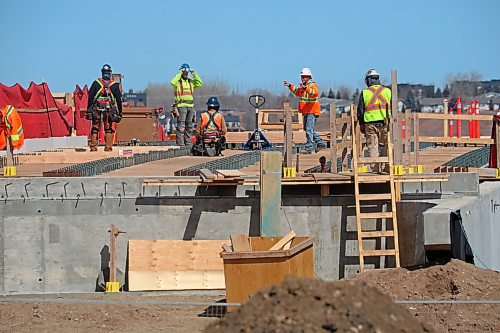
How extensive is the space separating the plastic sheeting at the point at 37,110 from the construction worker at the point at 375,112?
16.9m

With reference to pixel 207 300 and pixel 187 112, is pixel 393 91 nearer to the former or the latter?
pixel 207 300

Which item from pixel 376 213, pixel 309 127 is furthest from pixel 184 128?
pixel 376 213

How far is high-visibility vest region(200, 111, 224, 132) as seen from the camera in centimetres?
2462

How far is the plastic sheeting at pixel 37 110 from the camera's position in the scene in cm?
3334

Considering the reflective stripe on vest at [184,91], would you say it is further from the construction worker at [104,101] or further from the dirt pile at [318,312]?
the dirt pile at [318,312]

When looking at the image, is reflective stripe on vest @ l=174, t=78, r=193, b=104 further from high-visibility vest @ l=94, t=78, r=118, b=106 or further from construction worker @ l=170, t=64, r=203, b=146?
high-visibility vest @ l=94, t=78, r=118, b=106

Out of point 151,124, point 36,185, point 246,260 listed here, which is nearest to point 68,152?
point 36,185

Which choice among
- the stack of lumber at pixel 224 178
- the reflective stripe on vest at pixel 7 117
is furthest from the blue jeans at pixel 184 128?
the stack of lumber at pixel 224 178

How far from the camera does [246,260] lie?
13.7 meters

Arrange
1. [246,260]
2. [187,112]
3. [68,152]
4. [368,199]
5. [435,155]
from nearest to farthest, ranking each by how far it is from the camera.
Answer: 1. [246,260]
2. [368,199]
3. [68,152]
4. [435,155]
5. [187,112]

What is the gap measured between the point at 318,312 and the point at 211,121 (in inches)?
664

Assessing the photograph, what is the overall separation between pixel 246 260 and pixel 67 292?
4.26m

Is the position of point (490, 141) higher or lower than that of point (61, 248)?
higher

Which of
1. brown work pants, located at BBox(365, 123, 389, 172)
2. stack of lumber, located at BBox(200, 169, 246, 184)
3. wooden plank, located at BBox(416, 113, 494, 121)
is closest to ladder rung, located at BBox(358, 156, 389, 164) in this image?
brown work pants, located at BBox(365, 123, 389, 172)
